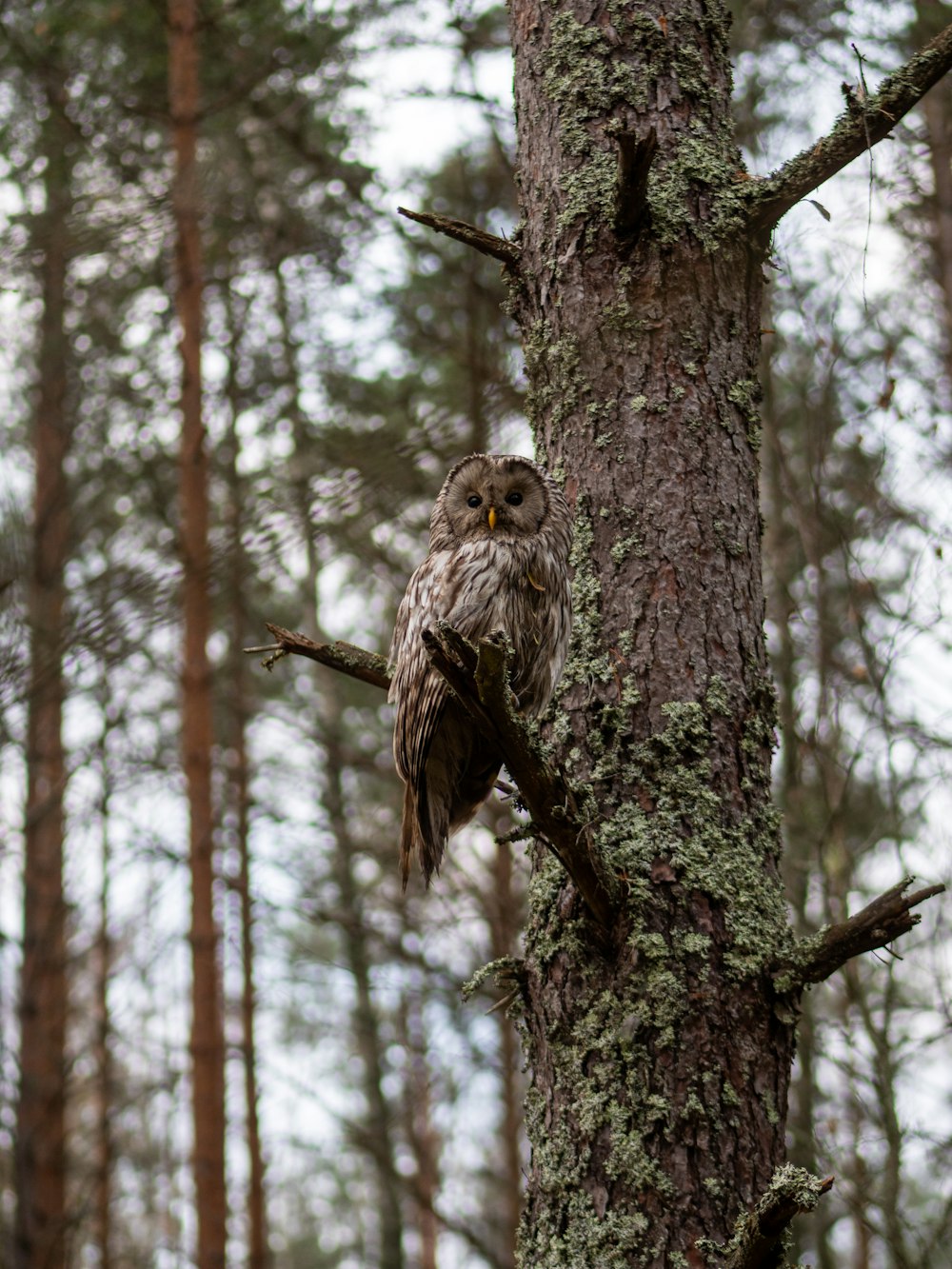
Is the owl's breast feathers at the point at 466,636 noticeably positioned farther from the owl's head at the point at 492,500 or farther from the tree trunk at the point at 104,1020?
the tree trunk at the point at 104,1020

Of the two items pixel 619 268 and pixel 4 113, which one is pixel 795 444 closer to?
pixel 4 113

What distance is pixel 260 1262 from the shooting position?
818cm

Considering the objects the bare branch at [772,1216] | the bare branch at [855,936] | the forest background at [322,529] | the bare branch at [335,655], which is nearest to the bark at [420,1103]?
the forest background at [322,529]

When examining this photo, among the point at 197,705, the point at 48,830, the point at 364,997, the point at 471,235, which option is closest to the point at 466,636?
the point at 471,235

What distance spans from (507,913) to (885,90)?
17.2ft

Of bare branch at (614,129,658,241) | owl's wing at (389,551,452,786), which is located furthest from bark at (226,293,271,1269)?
bare branch at (614,129,658,241)

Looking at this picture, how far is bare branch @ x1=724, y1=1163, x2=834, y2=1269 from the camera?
6.27ft

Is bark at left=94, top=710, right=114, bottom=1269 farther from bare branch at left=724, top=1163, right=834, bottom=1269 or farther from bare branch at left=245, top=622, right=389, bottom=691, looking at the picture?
bare branch at left=724, top=1163, right=834, bottom=1269

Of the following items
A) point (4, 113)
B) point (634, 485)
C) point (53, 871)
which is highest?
point (4, 113)

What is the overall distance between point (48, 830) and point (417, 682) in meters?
7.80

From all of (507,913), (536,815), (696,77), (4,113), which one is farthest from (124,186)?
(536,815)

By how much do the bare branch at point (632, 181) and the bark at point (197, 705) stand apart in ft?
12.8

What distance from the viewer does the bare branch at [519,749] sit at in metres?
2.06

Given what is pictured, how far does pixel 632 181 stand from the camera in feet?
8.49
